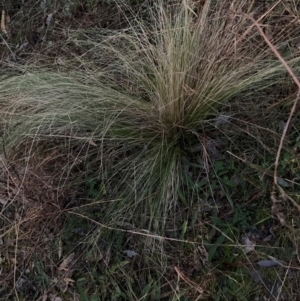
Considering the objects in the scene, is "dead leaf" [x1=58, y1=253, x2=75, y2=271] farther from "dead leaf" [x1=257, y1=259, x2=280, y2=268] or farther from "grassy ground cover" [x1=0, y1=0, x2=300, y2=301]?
"dead leaf" [x1=257, y1=259, x2=280, y2=268]

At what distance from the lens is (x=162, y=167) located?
2154 mm

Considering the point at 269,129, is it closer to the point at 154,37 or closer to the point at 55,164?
the point at 154,37

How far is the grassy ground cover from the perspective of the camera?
2.07m

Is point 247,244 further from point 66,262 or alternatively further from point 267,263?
point 66,262

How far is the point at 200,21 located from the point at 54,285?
1322mm

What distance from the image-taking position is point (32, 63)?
2.64m

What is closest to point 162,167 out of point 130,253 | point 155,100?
point 155,100

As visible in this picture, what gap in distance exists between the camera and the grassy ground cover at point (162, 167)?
2.07 m

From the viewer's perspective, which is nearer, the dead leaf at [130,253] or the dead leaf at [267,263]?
the dead leaf at [267,263]

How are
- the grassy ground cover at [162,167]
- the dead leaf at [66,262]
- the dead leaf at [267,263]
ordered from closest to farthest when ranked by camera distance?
the dead leaf at [267,263]
the grassy ground cover at [162,167]
the dead leaf at [66,262]

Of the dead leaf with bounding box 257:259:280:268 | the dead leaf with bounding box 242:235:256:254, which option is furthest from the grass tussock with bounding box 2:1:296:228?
the dead leaf with bounding box 257:259:280:268

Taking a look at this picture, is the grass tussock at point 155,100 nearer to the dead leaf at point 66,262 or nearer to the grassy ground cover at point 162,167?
the grassy ground cover at point 162,167

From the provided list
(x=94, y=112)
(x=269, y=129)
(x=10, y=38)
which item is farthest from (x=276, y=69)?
(x=10, y=38)

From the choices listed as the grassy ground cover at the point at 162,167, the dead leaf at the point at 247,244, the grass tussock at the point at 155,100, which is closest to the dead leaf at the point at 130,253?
the grassy ground cover at the point at 162,167
